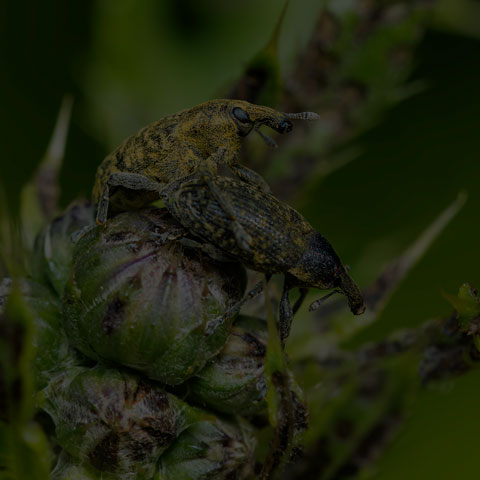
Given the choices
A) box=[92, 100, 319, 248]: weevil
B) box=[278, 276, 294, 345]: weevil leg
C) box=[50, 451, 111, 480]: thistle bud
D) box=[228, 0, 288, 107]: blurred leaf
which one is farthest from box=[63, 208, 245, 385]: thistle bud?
box=[228, 0, 288, 107]: blurred leaf

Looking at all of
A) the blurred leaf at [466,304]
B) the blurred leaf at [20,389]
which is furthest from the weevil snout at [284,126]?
the blurred leaf at [20,389]

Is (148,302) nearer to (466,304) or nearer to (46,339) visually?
(46,339)

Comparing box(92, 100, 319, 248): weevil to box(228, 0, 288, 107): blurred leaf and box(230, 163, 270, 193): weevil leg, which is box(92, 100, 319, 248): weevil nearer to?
box(230, 163, 270, 193): weevil leg

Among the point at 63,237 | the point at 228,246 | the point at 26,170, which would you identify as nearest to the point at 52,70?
the point at 26,170

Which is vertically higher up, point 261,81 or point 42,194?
point 261,81

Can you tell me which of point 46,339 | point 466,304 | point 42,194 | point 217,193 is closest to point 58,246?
point 46,339

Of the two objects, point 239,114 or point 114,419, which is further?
point 239,114
